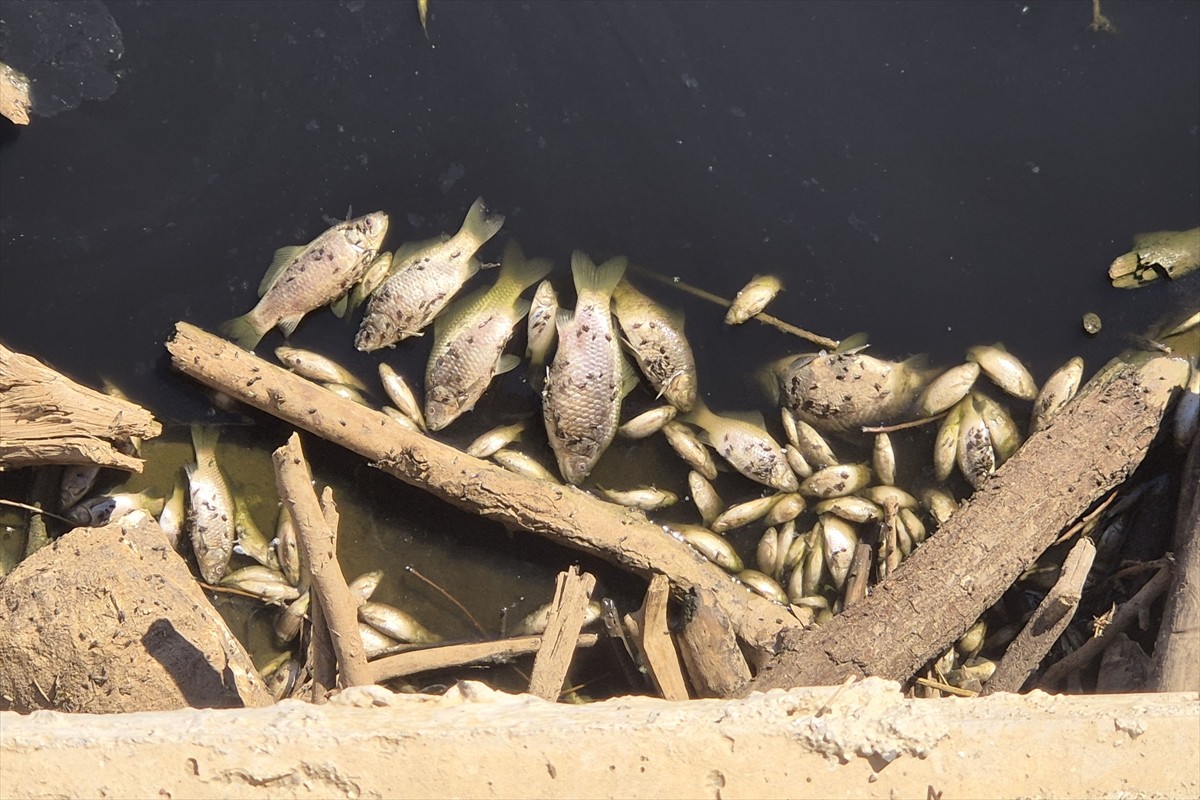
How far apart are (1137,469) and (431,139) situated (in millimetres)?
3335

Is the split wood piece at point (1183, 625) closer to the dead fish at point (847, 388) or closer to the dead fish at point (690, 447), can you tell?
the dead fish at point (847, 388)

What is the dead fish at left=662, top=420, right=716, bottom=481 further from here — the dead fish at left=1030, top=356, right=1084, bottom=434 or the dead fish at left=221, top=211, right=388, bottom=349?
the dead fish at left=221, top=211, right=388, bottom=349

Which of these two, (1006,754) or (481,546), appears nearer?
(1006,754)

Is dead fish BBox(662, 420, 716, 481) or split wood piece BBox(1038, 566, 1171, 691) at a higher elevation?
dead fish BBox(662, 420, 716, 481)

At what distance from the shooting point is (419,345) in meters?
3.83

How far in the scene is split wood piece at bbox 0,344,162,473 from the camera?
10.8 feet

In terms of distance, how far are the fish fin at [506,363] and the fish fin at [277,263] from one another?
1.00 meters

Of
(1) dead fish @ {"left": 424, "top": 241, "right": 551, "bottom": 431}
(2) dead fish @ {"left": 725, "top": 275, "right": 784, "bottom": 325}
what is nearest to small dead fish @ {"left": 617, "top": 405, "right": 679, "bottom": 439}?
(2) dead fish @ {"left": 725, "top": 275, "right": 784, "bottom": 325}

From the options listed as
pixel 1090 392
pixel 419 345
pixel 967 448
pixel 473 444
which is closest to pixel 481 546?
pixel 473 444

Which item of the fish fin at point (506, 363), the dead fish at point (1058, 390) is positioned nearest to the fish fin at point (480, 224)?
the fish fin at point (506, 363)

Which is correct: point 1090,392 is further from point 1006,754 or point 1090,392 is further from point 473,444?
point 473,444

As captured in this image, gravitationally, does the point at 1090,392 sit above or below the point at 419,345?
below

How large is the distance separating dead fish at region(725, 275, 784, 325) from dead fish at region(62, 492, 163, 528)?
9.00 feet

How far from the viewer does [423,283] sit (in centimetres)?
370
